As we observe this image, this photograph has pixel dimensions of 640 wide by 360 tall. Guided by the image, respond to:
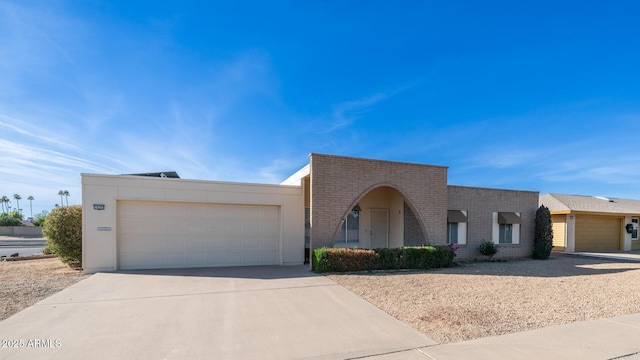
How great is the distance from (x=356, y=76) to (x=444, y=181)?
5.74 m

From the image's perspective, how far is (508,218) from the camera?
1456cm

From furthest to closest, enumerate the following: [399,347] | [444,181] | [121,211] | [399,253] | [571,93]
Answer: [444,181], [571,93], [399,253], [121,211], [399,347]

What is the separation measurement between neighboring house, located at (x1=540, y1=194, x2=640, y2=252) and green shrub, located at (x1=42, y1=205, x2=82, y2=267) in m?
23.2

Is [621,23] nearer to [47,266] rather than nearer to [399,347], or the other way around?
[399,347]

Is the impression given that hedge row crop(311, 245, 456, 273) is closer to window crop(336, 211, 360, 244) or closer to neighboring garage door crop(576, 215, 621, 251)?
window crop(336, 211, 360, 244)

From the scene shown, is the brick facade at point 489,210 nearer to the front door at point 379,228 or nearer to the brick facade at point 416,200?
the brick facade at point 416,200

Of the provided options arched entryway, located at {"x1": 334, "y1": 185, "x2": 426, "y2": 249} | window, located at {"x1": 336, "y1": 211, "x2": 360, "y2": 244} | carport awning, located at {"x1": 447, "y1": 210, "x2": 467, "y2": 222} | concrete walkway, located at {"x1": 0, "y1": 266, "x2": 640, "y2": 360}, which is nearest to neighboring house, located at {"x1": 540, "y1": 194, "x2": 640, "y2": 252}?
carport awning, located at {"x1": 447, "y1": 210, "x2": 467, "y2": 222}

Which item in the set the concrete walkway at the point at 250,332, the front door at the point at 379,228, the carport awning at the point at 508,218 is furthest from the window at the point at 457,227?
the concrete walkway at the point at 250,332

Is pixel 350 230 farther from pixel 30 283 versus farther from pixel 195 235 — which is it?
pixel 30 283

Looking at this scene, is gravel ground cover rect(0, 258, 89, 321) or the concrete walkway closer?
the concrete walkway

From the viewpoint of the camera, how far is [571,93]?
1186 cm

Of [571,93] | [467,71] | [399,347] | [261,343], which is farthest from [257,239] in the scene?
[571,93]

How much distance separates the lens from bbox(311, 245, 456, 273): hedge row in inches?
381

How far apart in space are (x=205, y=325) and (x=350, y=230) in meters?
9.33
